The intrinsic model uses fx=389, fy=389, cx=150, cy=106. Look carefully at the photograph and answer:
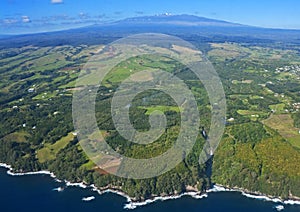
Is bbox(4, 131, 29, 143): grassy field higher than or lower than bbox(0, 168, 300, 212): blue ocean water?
higher

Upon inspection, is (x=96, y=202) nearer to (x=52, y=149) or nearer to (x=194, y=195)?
(x=194, y=195)

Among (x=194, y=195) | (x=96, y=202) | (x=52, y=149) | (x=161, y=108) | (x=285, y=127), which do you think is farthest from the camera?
(x=161, y=108)

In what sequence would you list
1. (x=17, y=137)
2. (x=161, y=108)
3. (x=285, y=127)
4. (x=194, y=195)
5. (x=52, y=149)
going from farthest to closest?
(x=161, y=108)
(x=285, y=127)
(x=17, y=137)
(x=52, y=149)
(x=194, y=195)

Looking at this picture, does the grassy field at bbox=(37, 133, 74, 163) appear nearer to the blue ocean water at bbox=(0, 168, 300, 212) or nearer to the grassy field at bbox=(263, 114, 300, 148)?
the blue ocean water at bbox=(0, 168, 300, 212)

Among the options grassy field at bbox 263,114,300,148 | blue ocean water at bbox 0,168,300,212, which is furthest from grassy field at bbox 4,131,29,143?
grassy field at bbox 263,114,300,148

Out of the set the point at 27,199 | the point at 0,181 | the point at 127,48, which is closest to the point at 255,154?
the point at 27,199

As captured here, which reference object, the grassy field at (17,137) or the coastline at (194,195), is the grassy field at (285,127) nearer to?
the coastline at (194,195)

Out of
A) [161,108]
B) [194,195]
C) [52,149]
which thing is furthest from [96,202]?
[161,108]
